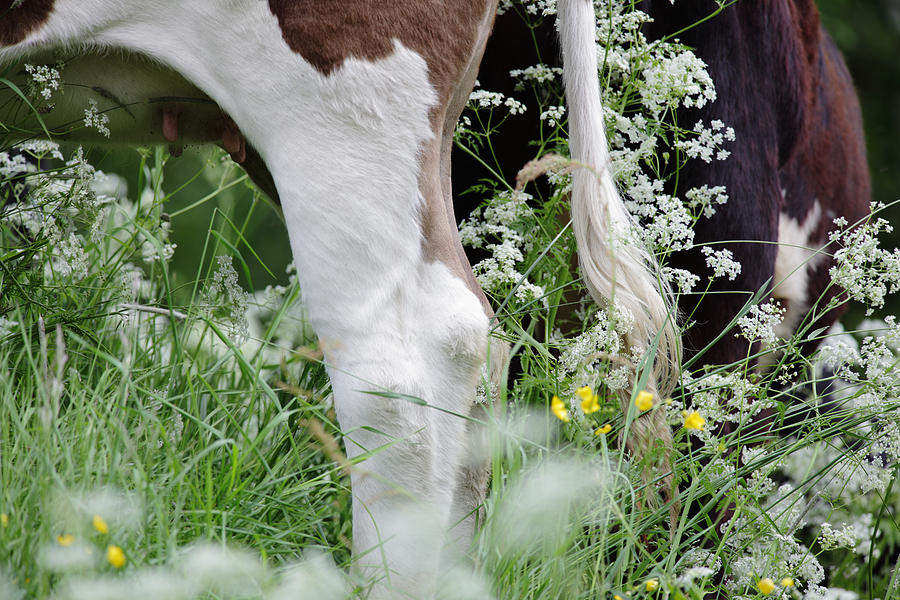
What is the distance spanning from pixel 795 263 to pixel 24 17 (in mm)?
2342

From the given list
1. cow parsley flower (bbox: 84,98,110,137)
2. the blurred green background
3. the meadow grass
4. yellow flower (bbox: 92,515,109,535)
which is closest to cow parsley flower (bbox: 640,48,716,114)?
the meadow grass

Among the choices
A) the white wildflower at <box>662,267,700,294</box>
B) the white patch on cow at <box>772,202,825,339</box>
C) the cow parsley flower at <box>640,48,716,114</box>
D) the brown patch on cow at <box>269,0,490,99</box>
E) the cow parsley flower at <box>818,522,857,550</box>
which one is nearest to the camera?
the brown patch on cow at <box>269,0,490,99</box>

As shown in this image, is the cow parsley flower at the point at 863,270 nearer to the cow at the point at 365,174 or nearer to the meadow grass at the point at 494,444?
the meadow grass at the point at 494,444

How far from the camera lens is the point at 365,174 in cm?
171

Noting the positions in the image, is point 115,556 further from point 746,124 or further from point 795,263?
point 795,263

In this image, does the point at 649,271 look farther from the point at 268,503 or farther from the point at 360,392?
the point at 268,503

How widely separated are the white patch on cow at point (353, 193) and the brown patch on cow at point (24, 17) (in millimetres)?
17

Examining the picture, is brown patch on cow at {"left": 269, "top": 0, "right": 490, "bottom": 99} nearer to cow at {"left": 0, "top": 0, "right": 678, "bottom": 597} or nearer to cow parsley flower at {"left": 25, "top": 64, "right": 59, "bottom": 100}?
cow at {"left": 0, "top": 0, "right": 678, "bottom": 597}

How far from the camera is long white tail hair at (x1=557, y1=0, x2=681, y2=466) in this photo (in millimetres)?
1861

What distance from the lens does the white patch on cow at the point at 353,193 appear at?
169 centimetres

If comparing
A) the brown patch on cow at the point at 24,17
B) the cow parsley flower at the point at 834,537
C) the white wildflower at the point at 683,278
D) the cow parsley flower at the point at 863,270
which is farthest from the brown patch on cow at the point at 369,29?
the cow parsley flower at the point at 834,537

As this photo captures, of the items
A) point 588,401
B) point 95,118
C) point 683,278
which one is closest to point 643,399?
point 588,401

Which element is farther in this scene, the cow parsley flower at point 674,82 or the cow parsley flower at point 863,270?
the cow parsley flower at point 674,82

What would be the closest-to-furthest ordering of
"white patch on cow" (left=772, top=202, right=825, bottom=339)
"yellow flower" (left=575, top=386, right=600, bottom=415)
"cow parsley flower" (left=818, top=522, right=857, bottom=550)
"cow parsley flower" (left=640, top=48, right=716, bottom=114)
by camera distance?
"yellow flower" (left=575, top=386, right=600, bottom=415) → "cow parsley flower" (left=818, top=522, right=857, bottom=550) → "cow parsley flower" (left=640, top=48, right=716, bottom=114) → "white patch on cow" (left=772, top=202, right=825, bottom=339)
